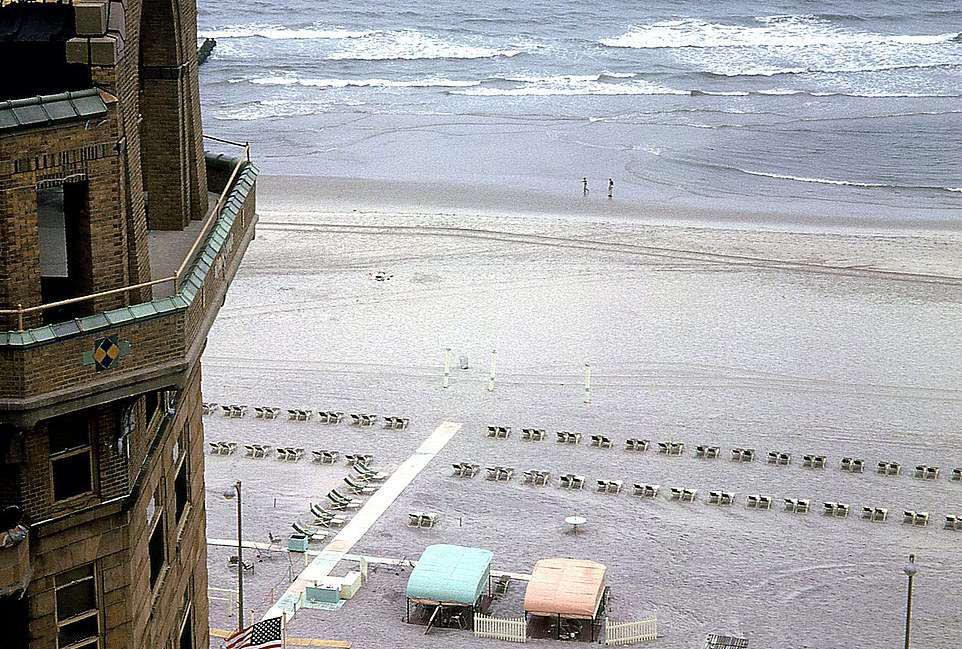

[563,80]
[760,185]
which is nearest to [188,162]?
[760,185]

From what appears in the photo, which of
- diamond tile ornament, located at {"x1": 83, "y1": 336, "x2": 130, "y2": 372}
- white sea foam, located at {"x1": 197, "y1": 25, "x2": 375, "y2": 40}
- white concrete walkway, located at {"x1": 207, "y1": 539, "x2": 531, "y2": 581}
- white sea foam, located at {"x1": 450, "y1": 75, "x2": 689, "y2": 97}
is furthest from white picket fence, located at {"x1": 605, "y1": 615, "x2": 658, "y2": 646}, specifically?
white sea foam, located at {"x1": 197, "y1": 25, "x2": 375, "y2": 40}

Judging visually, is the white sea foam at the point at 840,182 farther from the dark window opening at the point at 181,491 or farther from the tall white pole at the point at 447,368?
the dark window opening at the point at 181,491

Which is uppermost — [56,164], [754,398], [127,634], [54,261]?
[56,164]

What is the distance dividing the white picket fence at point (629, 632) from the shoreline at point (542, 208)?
46.1 meters

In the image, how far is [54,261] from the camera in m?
22.5

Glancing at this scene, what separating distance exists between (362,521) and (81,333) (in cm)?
3082

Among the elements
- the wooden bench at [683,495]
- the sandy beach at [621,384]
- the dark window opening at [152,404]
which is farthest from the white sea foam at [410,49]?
the dark window opening at [152,404]

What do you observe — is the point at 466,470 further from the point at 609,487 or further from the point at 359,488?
the point at 609,487

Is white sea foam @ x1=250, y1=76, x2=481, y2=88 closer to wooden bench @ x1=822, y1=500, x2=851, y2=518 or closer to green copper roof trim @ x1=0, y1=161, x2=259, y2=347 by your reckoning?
wooden bench @ x1=822, y1=500, x2=851, y2=518

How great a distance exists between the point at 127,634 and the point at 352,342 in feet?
147

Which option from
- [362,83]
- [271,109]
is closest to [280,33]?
[362,83]

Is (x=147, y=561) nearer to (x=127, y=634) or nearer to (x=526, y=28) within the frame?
(x=127, y=634)

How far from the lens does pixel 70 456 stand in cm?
2047

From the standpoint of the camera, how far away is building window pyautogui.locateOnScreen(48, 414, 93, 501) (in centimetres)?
2028
